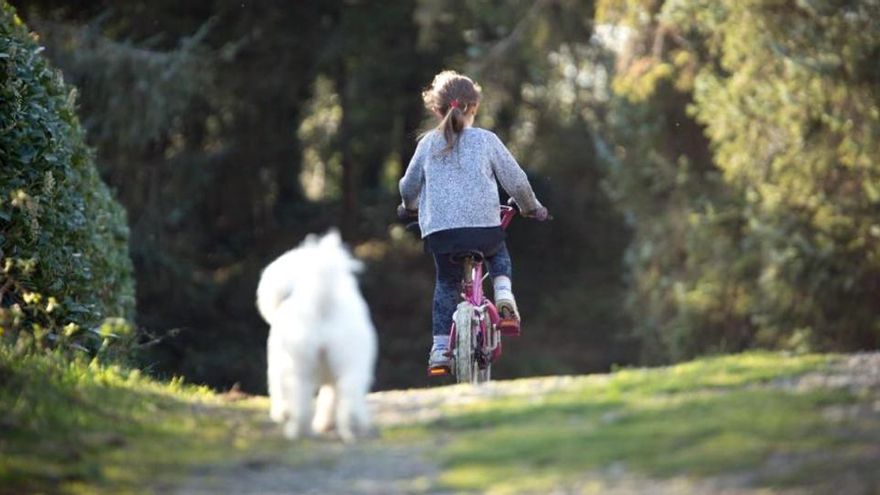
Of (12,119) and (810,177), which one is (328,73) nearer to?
(810,177)

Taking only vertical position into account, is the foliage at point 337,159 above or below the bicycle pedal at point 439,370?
above

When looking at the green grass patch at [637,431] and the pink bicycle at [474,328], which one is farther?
the pink bicycle at [474,328]

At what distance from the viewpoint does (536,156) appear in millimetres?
29406

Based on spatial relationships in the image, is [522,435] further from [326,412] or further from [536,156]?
[536,156]

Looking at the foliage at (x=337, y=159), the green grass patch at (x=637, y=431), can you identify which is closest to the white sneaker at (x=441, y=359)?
the green grass patch at (x=637, y=431)

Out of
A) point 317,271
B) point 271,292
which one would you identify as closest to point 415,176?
point 271,292

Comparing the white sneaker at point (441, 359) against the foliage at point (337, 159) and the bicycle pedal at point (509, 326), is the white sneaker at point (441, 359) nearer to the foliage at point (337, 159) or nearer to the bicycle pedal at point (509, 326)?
the bicycle pedal at point (509, 326)

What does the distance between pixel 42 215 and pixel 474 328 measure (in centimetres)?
302

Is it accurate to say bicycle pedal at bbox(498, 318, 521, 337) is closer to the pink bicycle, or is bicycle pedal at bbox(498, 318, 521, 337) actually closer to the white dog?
the pink bicycle

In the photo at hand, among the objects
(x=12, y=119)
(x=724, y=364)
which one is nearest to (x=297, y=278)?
(x=724, y=364)

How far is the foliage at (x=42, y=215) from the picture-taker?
9.60m

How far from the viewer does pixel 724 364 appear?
26.7ft

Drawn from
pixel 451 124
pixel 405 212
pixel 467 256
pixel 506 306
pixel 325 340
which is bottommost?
pixel 325 340

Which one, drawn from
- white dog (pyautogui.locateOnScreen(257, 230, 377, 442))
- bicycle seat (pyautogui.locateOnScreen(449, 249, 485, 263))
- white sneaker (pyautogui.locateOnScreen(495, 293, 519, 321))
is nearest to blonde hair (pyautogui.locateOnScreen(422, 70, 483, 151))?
bicycle seat (pyautogui.locateOnScreen(449, 249, 485, 263))
